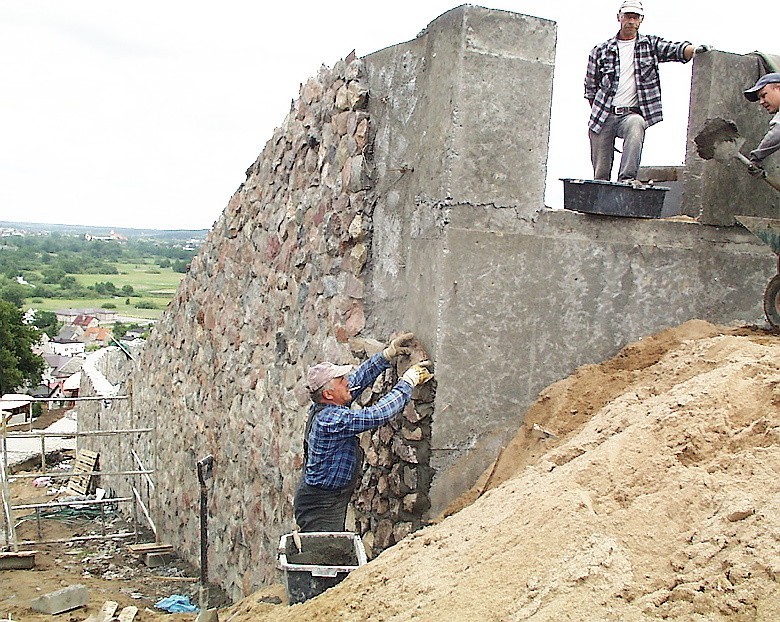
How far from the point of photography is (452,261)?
14.0ft

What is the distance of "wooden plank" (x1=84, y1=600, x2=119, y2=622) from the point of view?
6402mm

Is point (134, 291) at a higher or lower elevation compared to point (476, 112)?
lower

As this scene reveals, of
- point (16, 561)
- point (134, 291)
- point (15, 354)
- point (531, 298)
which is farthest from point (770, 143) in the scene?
point (134, 291)

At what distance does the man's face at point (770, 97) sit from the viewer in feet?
14.2

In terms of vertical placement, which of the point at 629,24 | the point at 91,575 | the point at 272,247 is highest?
the point at 629,24

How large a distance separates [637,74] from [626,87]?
0.10 meters

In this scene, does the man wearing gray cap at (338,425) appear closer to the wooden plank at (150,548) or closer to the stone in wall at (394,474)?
the stone in wall at (394,474)

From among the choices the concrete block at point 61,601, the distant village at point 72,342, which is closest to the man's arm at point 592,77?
the concrete block at point 61,601

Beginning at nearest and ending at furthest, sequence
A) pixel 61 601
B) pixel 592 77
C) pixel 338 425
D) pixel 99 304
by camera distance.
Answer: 1. pixel 338 425
2. pixel 592 77
3. pixel 61 601
4. pixel 99 304

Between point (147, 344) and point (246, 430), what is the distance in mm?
3438

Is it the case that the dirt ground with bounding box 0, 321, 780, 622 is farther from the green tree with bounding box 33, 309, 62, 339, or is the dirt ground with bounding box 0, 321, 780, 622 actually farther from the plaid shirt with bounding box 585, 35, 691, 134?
the green tree with bounding box 33, 309, 62, 339

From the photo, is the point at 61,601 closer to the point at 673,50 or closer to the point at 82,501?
the point at 82,501

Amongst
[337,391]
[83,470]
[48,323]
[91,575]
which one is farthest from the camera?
[48,323]

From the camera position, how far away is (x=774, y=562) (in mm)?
2070
